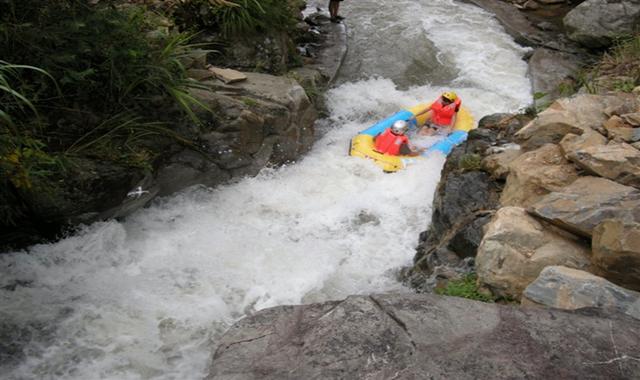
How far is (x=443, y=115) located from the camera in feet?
23.6

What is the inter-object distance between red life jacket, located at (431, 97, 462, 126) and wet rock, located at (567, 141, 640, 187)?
10.4 feet

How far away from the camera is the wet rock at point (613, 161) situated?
3.61 metres

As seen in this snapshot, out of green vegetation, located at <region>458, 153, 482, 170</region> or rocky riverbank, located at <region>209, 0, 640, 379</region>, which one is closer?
rocky riverbank, located at <region>209, 0, 640, 379</region>

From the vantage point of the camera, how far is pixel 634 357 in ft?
6.63

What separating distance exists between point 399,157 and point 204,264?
2.94m

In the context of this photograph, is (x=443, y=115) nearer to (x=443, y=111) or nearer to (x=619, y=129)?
(x=443, y=111)

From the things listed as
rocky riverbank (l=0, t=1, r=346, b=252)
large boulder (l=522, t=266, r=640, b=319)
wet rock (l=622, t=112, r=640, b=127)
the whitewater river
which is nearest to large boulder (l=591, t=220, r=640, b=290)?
large boulder (l=522, t=266, r=640, b=319)

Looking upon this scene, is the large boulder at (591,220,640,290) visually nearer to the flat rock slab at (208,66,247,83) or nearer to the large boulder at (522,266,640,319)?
the large boulder at (522,266,640,319)

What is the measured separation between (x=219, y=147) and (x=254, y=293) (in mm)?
1720

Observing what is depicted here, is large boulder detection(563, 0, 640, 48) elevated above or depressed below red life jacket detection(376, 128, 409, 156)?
above

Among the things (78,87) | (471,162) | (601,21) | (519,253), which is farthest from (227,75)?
(601,21)

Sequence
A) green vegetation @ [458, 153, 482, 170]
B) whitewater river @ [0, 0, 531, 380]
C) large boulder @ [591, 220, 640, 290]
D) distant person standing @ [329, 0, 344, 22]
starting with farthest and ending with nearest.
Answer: distant person standing @ [329, 0, 344, 22] < green vegetation @ [458, 153, 482, 170] < whitewater river @ [0, 0, 531, 380] < large boulder @ [591, 220, 640, 290]

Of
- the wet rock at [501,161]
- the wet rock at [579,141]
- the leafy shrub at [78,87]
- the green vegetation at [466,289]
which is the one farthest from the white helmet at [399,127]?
the green vegetation at [466,289]

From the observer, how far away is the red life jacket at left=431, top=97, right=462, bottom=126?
281 inches
